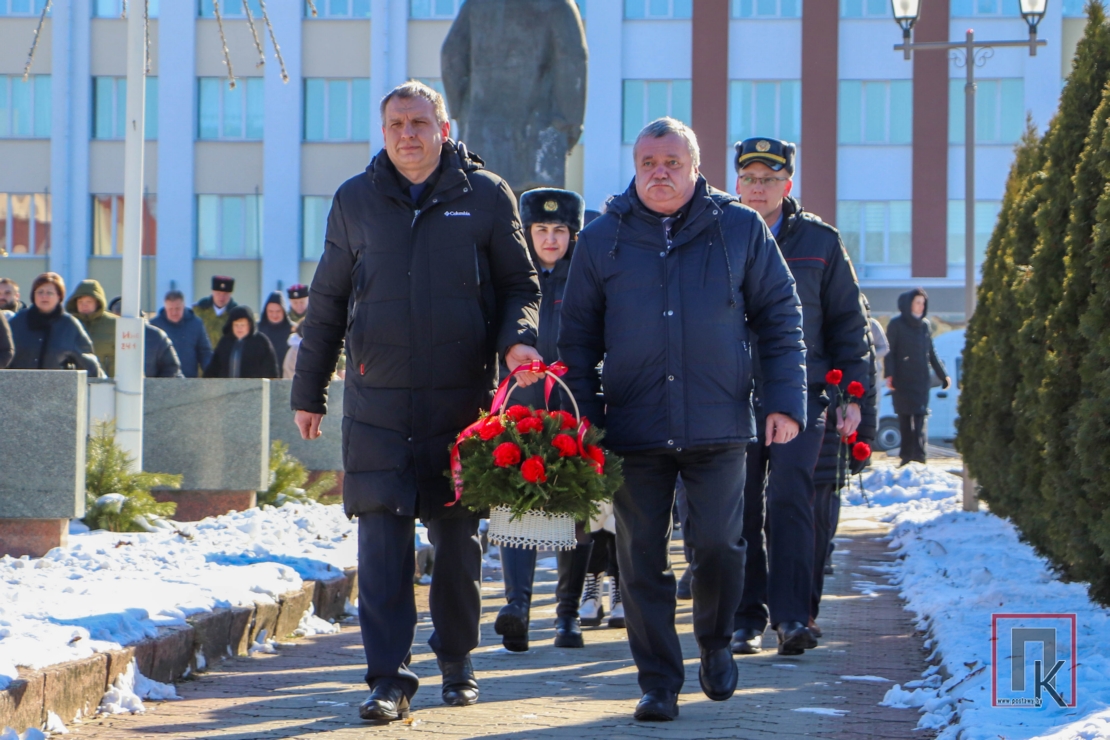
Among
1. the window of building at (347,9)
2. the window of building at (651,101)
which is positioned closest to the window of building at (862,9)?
the window of building at (651,101)

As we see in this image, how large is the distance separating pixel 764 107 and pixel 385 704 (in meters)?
35.3

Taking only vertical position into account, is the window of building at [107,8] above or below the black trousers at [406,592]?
above

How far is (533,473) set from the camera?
5039 millimetres

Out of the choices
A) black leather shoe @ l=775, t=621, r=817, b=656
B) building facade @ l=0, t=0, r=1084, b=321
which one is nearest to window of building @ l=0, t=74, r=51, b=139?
building facade @ l=0, t=0, r=1084, b=321

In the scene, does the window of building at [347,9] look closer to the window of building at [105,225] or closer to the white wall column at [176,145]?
the white wall column at [176,145]

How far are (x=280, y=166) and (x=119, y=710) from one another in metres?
34.9

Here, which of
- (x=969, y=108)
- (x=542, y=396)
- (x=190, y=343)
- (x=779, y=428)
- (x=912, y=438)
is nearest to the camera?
(x=779, y=428)

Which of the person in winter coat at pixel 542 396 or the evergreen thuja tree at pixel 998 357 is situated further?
the evergreen thuja tree at pixel 998 357

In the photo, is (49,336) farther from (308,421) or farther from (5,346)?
(308,421)

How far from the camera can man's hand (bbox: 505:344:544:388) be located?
17.7 feet

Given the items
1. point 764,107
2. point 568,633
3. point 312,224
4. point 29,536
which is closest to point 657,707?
point 568,633

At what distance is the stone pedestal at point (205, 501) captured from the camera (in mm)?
10953

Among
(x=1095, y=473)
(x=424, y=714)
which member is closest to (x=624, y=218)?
(x=424, y=714)

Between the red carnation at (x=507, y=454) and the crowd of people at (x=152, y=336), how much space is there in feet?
21.2
